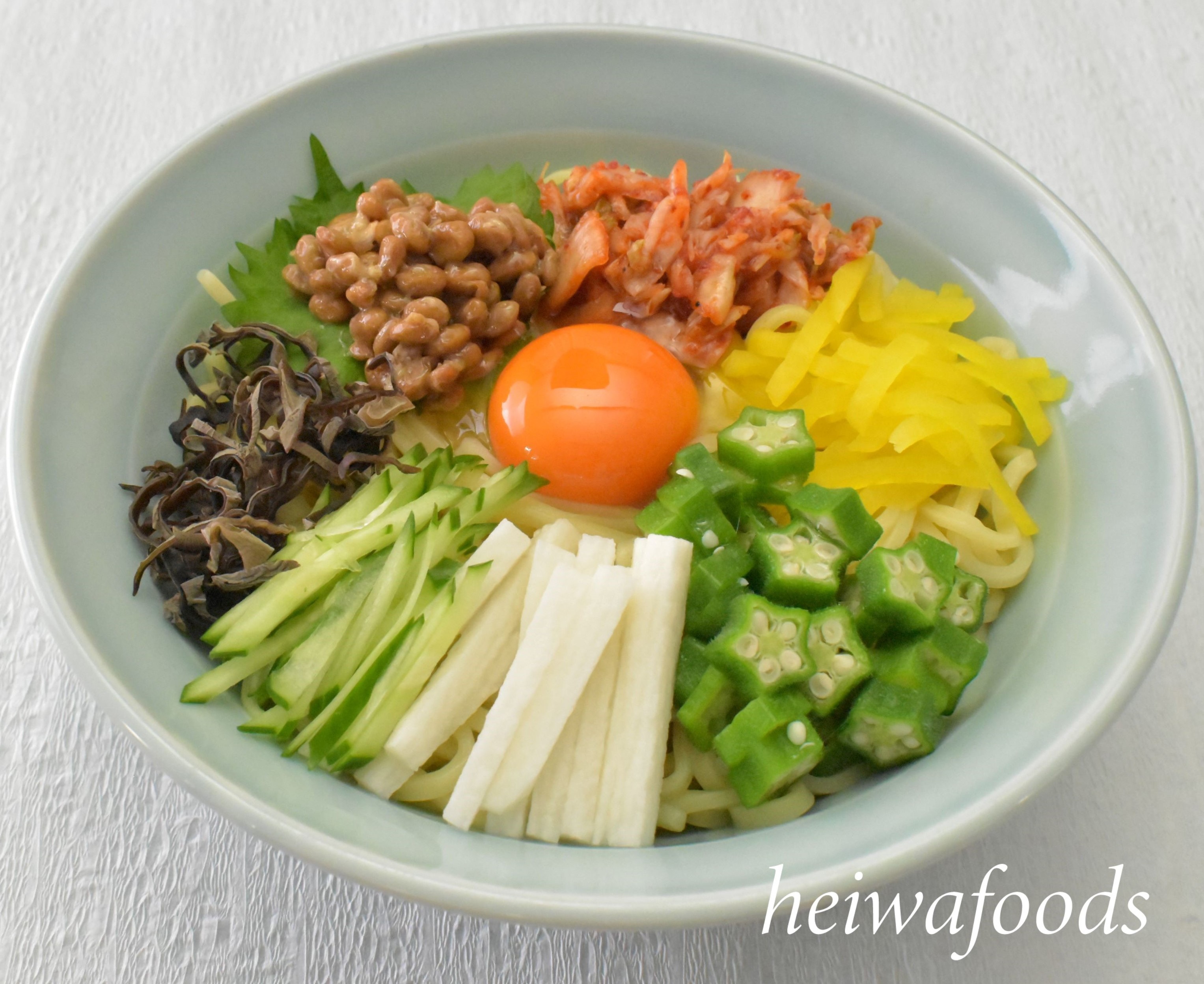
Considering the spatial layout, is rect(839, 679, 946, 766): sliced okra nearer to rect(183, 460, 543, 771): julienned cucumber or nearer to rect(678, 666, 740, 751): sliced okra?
rect(678, 666, 740, 751): sliced okra

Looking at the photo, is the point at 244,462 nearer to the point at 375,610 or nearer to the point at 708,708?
the point at 375,610

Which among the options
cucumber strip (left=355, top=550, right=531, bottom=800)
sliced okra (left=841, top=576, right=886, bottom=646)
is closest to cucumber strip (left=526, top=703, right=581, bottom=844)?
cucumber strip (left=355, top=550, right=531, bottom=800)

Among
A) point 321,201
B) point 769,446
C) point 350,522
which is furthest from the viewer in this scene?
point 321,201

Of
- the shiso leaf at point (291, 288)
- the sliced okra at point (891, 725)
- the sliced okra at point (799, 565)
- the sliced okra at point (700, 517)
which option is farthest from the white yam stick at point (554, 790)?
the shiso leaf at point (291, 288)

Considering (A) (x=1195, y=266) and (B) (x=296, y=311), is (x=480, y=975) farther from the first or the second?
(A) (x=1195, y=266)

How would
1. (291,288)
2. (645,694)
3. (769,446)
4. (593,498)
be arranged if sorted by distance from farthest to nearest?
1. (291,288)
2. (593,498)
3. (769,446)
4. (645,694)

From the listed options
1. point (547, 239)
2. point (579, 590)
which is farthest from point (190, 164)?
point (579, 590)

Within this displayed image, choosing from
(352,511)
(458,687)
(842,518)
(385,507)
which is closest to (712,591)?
(842,518)
